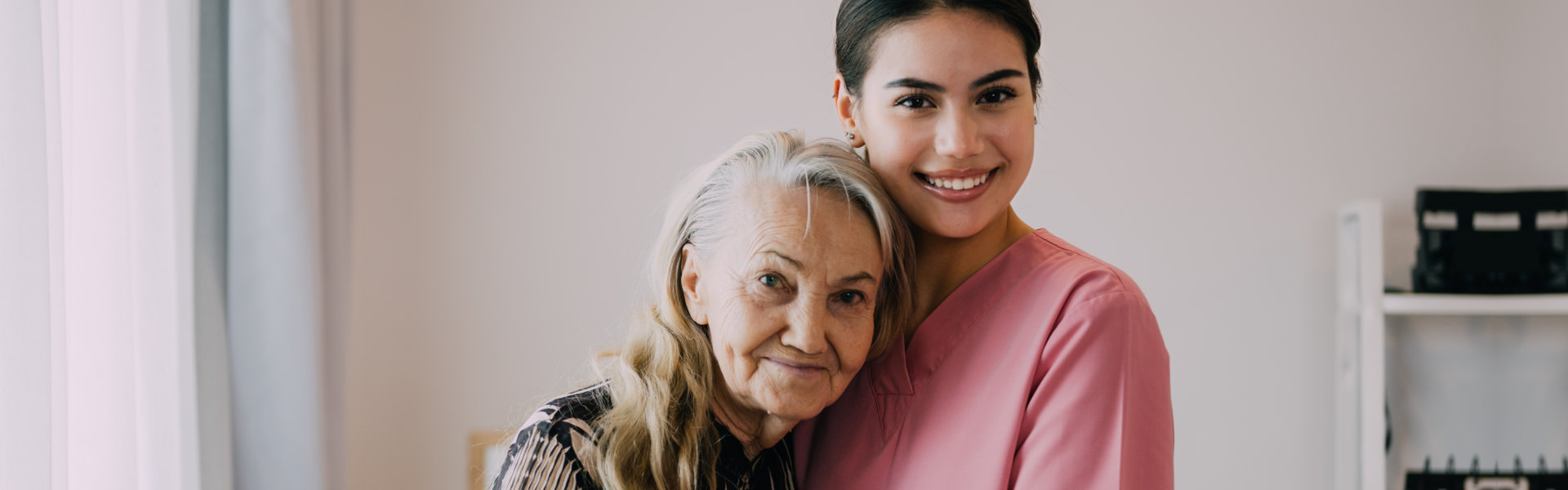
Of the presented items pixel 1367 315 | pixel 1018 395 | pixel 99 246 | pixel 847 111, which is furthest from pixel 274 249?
pixel 1367 315

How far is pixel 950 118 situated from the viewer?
1025 mm

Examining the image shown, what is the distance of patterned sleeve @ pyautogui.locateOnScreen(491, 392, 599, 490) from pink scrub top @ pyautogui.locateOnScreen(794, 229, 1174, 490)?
12.2 inches

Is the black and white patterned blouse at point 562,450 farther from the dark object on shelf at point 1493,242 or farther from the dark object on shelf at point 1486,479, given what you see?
the dark object on shelf at point 1486,479

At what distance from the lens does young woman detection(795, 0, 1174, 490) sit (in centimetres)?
94

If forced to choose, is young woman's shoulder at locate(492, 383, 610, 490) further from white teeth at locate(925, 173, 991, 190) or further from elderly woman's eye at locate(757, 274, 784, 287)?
white teeth at locate(925, 173, 991, 190)

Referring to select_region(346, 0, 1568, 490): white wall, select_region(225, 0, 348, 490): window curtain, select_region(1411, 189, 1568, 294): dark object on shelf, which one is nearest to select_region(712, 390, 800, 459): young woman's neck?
select_region(225, 0, 348, 490): window curtain

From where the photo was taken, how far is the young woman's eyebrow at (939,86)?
3.31 ft

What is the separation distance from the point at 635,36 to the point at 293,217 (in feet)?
3.06

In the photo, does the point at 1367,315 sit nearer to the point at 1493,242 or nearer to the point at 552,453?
the point at 1493,242

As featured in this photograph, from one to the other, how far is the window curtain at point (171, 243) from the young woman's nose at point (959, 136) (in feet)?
3.80

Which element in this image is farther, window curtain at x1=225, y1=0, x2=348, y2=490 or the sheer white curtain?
window curtain at x1=225, y1=0, x2=348, y2=490

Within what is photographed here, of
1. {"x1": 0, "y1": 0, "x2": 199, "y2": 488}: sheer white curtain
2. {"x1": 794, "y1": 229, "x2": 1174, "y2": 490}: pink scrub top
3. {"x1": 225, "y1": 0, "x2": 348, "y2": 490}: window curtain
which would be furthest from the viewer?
{"x1": 225, "y1": 0, "x2": 348, "y2": 490}: window curtain

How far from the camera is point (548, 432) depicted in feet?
3.31

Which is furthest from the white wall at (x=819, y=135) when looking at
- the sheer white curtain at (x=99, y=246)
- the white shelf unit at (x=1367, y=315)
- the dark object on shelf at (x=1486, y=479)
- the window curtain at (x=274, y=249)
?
the sheer white curtain at (x=99, y=246)
